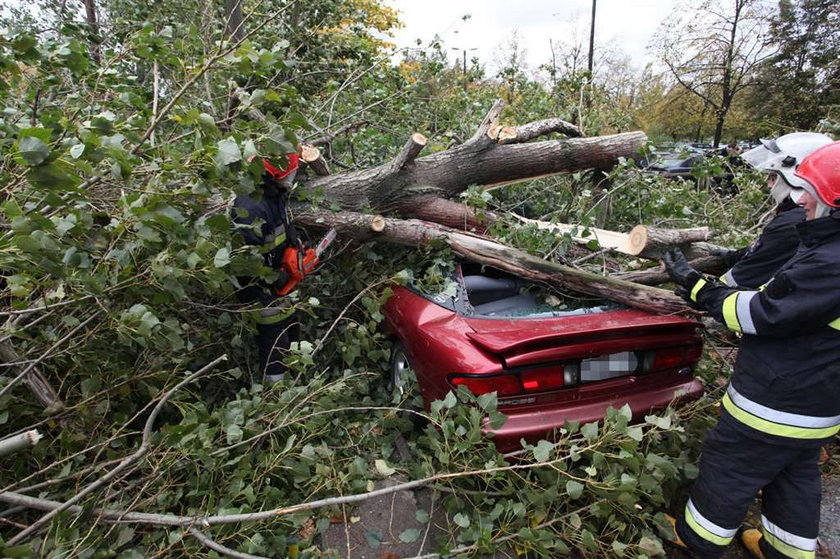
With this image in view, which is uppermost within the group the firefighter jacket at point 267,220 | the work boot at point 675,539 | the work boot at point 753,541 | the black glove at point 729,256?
the firefighter jacket at point 267,220

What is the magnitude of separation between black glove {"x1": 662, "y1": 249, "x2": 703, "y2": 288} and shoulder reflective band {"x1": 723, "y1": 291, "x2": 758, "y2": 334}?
0.26 m

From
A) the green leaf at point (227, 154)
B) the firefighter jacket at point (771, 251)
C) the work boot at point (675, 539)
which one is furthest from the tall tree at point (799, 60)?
the green leaf at point (227, 154)

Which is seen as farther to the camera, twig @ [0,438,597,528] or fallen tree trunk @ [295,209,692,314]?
fallen tree trunk @ [295,209,692,314]

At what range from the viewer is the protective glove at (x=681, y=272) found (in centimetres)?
227

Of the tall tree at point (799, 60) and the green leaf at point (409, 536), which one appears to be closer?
the green leaf at point (409, 536)

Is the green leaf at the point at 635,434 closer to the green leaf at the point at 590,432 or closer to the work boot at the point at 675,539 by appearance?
the green leaf at the point at 590,432

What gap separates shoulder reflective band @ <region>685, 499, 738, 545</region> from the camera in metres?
2.06

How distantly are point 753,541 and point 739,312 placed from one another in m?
1.24

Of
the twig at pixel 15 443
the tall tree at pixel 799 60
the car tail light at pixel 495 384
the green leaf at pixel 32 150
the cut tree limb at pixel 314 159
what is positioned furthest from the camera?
the tall tree at pixel 799 60

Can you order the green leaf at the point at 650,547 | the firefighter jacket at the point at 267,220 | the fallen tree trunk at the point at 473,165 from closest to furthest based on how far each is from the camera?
1. the green leaf at the point at 650,547
2. the firefighter jacket at the point at 267,220
3. the fallen tree trunk at the point at 473,165

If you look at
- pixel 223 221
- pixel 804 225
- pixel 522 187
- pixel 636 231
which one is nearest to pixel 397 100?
pixel 522 187

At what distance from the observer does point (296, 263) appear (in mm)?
3055

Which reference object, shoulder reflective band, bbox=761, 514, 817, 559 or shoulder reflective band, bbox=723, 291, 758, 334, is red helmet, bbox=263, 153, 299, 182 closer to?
shoulder reflective band, bbox=723, 291, 758, 334

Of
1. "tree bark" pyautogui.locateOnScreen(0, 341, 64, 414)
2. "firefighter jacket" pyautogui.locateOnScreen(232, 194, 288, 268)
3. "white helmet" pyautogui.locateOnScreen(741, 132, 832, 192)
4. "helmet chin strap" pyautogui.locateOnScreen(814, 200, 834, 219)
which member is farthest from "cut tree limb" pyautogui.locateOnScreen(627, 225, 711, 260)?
"tree bark" pyautogui.locateOnScreen(0, 341, 64, 414)
